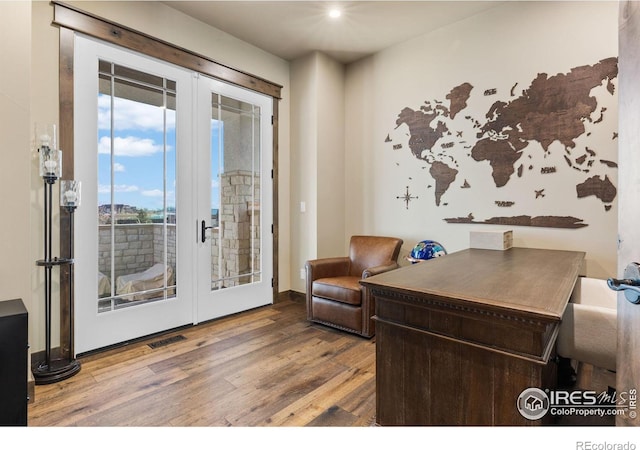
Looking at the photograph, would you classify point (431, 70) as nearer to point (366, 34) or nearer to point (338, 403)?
point (366, 34)

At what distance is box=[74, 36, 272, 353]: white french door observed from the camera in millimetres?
2502

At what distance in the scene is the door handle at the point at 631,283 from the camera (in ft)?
2.52

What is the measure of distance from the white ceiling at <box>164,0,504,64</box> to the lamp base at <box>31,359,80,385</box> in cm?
307

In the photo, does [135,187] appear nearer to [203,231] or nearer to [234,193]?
[203,231]

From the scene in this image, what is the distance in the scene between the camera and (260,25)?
3215 millimetres

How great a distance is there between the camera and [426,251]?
3.26 metres

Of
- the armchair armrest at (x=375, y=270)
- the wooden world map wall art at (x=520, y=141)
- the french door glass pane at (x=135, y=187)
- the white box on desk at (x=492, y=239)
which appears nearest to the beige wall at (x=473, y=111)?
the wooden world map wall art at (x=520, y=141)

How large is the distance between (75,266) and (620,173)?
3.14 meters

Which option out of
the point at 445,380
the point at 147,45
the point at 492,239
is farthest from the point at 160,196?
the point at 492,239

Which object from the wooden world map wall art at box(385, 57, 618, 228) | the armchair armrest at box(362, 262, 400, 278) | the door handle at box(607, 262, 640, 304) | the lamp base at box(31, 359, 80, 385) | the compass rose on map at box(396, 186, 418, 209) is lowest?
the lamp base at box(31, 359, 80, 385)

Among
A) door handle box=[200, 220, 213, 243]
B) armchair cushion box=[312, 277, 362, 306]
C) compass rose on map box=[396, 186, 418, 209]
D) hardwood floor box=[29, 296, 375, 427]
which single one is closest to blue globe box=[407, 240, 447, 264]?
compass rose on map box=[396, 186, 418, 209]

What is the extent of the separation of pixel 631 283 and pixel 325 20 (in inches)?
128

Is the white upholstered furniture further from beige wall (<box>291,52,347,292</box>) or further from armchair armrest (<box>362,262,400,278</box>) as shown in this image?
beige wall (<box>291,52,347,292</box>)

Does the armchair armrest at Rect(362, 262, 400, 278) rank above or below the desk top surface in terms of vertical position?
below
